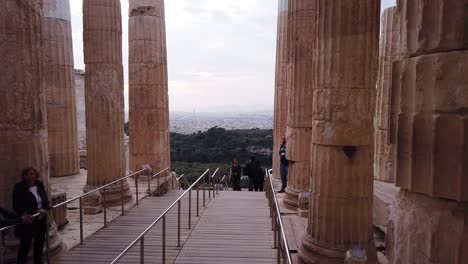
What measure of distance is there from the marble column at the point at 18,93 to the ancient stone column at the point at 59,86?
34.1 ft

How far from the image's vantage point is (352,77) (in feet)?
22.4

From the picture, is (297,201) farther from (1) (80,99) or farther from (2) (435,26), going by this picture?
(1) (80,99)

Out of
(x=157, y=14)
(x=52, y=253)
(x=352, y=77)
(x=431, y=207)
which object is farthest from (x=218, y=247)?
(x=157, y=14)

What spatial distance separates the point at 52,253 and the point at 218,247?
10.9 ft

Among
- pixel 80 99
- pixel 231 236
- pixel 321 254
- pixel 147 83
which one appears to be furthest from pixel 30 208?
pixel 80 99

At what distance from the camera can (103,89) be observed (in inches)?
491

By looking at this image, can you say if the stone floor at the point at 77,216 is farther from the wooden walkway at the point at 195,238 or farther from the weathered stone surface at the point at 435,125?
the weathered stone surface at the point at 435,125

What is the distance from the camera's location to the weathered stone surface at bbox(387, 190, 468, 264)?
Answer: 215cm

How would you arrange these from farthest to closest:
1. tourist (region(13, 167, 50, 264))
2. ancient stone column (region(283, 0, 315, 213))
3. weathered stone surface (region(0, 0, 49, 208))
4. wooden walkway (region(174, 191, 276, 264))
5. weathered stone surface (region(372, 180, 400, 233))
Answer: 1. ancient stone column (region(283, 0, 315, 213))
2. weathered stone surface (region(372, 180, 400, 233))
3. wooden walkway (region(174, 191, 276, 264))
4. weathered stone surface (region(0, 0, 49, 208))
5. tourist (region(13, 167, 50, 264))

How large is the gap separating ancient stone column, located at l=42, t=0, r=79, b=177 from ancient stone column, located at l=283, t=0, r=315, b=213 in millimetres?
10622

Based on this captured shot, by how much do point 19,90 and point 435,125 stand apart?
22.0 ft

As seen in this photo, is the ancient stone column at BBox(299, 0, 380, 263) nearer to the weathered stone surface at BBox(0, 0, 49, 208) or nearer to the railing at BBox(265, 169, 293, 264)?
the railing at BBox(265, 169, 293, 264)

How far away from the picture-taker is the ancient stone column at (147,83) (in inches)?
658

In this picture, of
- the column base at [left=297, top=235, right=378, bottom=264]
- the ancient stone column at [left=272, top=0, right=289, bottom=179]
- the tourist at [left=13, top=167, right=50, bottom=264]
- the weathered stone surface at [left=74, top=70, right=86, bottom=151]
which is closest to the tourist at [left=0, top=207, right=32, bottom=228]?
the tourist at [left=13, top=167, right=50, bottom=264]
